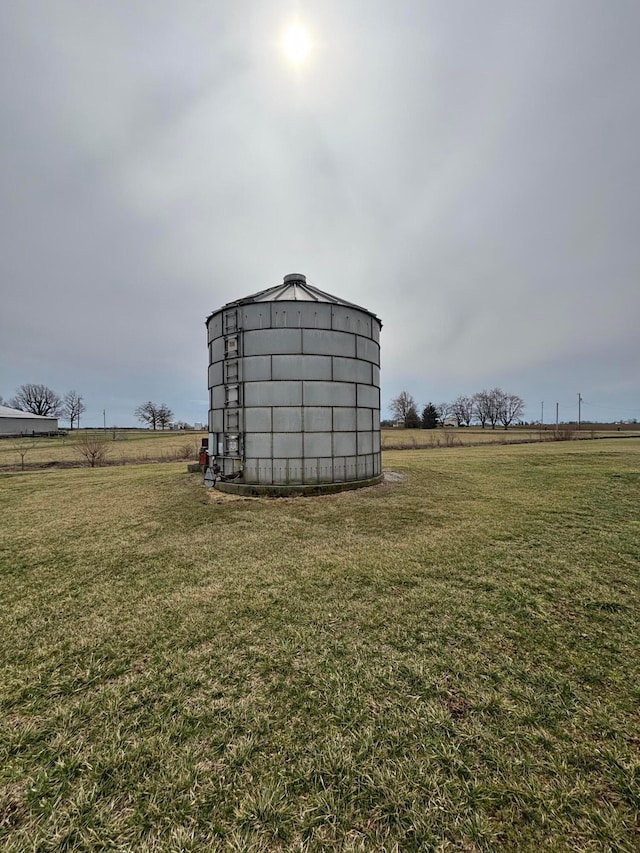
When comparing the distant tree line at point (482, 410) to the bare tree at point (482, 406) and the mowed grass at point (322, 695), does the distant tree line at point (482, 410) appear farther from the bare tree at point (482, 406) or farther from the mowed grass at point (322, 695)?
the mowed grass at point (322, 695)

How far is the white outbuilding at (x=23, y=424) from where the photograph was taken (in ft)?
176

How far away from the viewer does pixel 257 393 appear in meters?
10.3

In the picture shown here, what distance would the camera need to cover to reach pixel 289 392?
33.5 feet

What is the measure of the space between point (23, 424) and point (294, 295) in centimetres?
6719

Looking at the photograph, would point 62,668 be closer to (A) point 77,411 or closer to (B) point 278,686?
(B) point 278,686

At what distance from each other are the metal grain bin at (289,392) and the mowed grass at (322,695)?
4.07 meters

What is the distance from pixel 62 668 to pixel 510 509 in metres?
9.29

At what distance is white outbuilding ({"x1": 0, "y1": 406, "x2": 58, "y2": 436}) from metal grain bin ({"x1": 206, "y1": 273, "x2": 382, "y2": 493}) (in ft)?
207

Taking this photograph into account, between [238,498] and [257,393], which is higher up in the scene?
[257,393]

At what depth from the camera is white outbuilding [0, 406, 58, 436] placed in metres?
53.7

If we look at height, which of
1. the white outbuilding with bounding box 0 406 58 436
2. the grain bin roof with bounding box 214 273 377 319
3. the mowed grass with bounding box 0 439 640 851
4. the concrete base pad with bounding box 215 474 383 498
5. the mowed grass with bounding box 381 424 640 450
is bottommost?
the mowed grass with bounding box 0 439 640 851

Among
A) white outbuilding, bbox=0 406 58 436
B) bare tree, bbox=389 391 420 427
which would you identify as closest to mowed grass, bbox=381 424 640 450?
bare tree, bbox=389 391 420 427

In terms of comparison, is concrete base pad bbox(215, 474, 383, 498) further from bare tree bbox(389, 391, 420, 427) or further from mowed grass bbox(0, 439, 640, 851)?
bare tree bbox(389, 391, 420, 427)

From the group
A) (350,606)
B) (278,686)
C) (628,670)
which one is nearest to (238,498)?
(350,606)
